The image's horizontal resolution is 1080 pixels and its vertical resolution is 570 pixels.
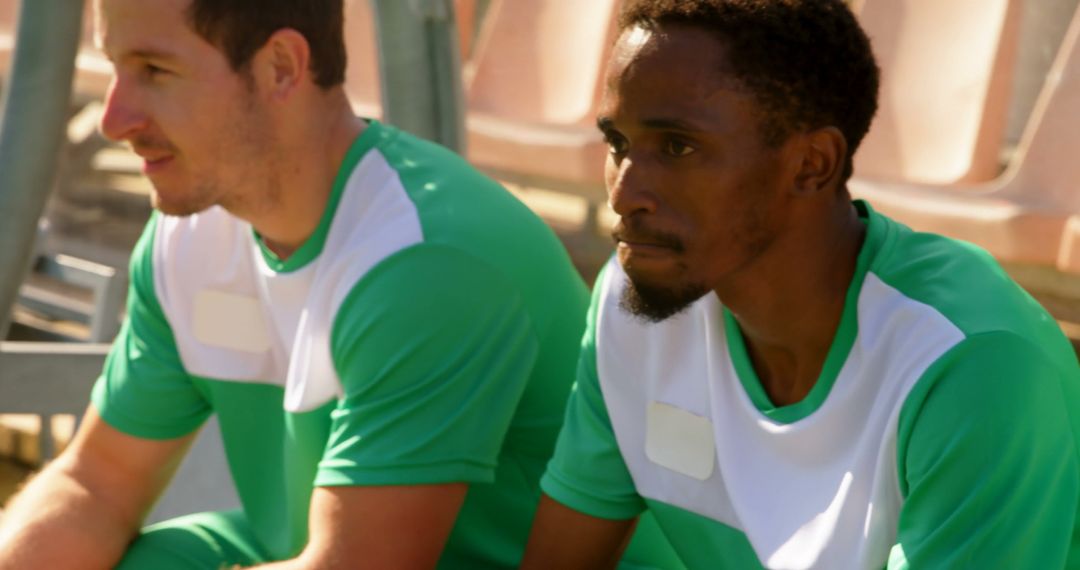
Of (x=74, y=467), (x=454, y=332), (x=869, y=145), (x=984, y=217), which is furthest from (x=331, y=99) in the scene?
(x=869, y=145)

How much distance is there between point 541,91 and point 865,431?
2.90 metres

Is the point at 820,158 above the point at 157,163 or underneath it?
above

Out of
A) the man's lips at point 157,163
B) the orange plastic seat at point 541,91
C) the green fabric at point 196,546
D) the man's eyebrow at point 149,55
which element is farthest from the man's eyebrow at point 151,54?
the orange plastic seat at point 541,91

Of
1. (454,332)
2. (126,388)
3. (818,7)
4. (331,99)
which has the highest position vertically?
(818,7)

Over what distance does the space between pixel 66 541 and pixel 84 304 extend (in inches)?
69.7

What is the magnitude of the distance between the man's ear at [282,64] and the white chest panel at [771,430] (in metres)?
0.51

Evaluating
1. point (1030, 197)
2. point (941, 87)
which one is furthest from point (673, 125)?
point (941, 87)

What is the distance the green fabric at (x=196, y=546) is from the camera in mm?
2166

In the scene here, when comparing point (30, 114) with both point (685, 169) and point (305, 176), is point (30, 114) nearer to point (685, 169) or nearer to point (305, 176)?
point (305, 176)

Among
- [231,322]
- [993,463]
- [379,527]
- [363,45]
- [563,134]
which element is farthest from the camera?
[363,45]

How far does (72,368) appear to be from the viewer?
2.79 meters

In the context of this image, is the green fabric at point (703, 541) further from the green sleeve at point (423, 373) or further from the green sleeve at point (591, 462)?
the green sleeve at point (423, 373)

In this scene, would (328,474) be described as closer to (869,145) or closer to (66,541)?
(66,541)

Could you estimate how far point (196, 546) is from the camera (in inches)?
86.0
